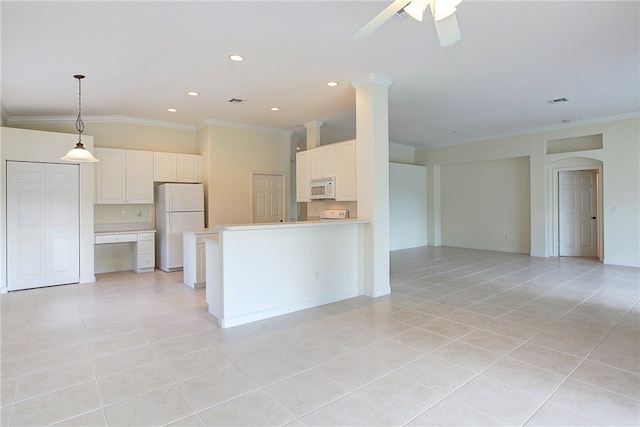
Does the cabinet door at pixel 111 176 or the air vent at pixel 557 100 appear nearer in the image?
the air vent at pixel 557 100

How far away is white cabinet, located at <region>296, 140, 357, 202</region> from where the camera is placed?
16.7 feet

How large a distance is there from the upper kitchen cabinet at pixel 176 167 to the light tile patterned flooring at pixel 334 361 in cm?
260

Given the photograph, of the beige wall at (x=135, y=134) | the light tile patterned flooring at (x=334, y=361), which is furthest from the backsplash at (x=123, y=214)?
the light tile patterned flooring at (x=334, y=361)

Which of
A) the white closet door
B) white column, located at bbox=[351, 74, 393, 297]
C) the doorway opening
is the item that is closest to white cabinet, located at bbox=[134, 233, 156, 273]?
the white closet door

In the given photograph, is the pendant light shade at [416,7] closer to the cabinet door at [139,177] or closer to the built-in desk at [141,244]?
the cabinet door at [139,177]

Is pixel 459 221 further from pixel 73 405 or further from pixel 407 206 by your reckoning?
pixel 73 405

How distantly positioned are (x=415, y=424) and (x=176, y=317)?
2806 millimetres

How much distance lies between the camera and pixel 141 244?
→ 626 cm

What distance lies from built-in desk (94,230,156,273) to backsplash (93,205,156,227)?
476 mm

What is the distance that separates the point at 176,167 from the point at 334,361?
5351mm

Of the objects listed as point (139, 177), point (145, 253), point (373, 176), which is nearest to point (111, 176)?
point (139, 177)

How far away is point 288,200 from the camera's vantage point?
7785 mm

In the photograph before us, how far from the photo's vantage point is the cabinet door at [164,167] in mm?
6500

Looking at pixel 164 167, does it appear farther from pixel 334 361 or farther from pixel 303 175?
pixel 334 361
